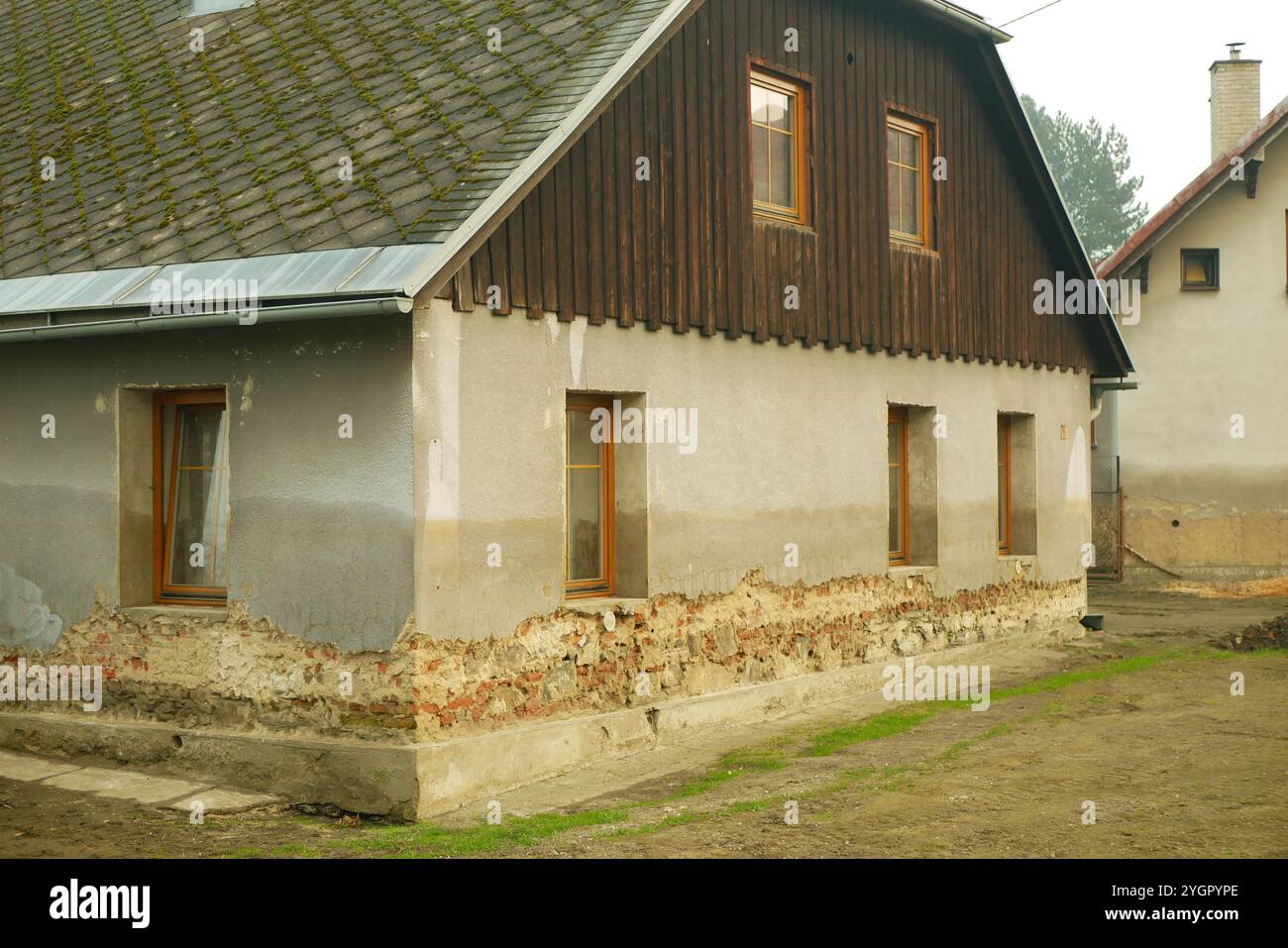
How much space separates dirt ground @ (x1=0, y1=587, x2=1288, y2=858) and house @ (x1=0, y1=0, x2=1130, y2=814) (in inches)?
28.2

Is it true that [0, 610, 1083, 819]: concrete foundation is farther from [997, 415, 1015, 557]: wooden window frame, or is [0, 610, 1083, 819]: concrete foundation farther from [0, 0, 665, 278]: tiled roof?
[997, 415, 1015, 557]: wooden window frame

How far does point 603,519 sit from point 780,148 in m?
3.80

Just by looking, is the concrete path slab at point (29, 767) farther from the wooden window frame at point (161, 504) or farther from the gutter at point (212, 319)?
the gutter at point (212, 319)

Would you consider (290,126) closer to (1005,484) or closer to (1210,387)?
(1005,484)

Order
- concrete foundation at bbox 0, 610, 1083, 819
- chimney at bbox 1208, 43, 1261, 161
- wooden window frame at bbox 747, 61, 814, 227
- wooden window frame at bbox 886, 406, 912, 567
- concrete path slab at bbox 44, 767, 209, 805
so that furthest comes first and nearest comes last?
chimney at bbox 1208, 43, 1261, 161 < wooden window frame at bbox 886, 406, 912, 567 < wooden window frame at bbox 747, 61, 814, 227 < concrete path slab at bbox 44, 767, 209, 805 < concrete foundation at bbox 0, 610, 1083, 819

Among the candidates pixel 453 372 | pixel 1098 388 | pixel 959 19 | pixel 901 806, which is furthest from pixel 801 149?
pixel 1098 388

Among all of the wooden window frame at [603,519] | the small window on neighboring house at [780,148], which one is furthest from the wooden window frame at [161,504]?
the small window on neighboring house at [780,148]

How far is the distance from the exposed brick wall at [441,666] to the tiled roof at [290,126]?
2.45 m

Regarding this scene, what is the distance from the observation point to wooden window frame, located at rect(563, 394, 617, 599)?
33.6ft

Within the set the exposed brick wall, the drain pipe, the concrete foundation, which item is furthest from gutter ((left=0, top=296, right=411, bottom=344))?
the drain pipe

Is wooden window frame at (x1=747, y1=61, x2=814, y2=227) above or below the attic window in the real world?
below

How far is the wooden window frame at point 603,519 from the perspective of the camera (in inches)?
404

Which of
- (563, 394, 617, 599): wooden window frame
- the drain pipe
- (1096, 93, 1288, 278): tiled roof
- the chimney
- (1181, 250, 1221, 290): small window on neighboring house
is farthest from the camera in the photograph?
the chimney

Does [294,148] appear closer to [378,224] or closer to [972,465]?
[378,224]
